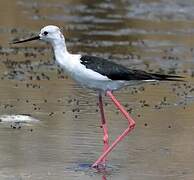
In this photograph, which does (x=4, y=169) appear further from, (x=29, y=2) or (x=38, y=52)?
(x=29, y=2)

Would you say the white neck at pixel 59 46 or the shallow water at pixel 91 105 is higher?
the white neck at pixel 59 46

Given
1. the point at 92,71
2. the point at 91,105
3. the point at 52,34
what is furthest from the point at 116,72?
the point at 91,105

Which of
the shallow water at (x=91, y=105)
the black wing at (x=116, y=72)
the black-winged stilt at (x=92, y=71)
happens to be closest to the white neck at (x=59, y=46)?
the black-winged stilt at (x=92, y=71)

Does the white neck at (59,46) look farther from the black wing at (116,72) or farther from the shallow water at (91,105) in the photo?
the shallow water at (91,105)

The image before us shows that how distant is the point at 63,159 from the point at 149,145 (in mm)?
1265

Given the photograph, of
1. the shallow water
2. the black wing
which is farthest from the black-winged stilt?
the shallow water

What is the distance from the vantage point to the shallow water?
391 inches

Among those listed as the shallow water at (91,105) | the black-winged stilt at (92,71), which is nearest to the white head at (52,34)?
the black-winged stilt at (92,71)

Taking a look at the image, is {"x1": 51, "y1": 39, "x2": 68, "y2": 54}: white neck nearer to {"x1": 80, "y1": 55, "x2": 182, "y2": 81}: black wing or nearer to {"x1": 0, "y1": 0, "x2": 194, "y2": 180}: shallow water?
{"x1": 80, "y1": 55, "x2": 182, "y2": 81}: black wing

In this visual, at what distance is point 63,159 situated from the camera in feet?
33.2

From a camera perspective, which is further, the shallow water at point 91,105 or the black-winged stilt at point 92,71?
the black-winged stilt at point 92,71

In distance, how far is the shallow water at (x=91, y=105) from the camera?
9922 millimetres

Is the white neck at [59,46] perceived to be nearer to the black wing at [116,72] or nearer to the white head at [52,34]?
the white head at [52,34]

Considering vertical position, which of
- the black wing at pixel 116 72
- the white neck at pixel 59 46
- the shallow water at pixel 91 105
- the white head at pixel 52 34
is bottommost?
the shallow water at pixel 91 105
